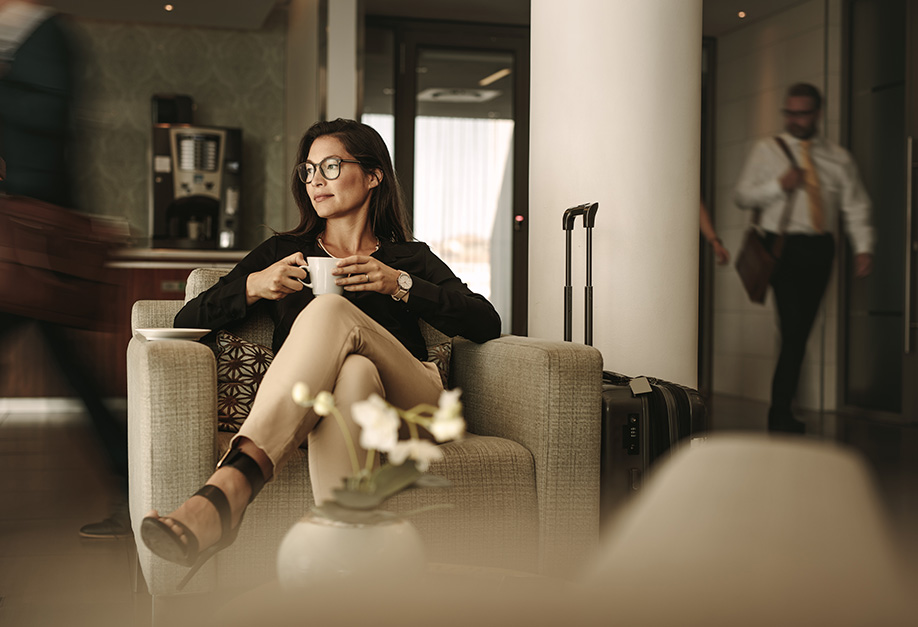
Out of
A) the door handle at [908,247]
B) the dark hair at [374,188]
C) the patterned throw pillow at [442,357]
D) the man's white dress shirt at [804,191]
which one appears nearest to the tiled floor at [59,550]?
the patterned throw pillow at [442,357]

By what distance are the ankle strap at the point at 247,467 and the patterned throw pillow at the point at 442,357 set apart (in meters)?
0.78

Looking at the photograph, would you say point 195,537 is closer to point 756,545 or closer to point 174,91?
point 756,545

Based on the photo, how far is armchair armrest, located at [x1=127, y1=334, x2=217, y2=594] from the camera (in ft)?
5.74

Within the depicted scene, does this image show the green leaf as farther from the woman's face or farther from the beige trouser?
the woman's face

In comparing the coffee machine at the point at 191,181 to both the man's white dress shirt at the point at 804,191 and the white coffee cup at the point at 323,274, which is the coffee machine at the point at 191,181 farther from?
the white coffee cup at the point at 323,274

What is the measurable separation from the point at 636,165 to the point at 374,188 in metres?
0.82

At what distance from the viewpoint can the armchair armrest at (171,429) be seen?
1.75m

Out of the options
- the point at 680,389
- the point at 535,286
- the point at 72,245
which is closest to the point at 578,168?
the point at 535,286

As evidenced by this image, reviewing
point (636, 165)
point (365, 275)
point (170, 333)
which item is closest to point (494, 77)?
point (636, 165)

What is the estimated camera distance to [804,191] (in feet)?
15.9

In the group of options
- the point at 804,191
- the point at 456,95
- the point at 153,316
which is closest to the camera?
the point at 153,316

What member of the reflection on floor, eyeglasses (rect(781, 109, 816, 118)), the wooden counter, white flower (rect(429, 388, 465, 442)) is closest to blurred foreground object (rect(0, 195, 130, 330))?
the reflection on floor

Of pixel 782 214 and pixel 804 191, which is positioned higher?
pixel 804 191

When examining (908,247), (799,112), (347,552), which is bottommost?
(347,552)
